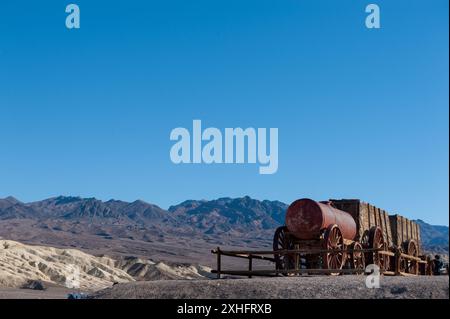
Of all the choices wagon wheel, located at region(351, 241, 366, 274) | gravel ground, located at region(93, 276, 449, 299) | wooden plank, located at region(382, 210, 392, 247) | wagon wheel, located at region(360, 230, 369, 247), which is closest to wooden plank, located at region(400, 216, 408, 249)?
wooden plank, located at region(382, 210, 392, 247)

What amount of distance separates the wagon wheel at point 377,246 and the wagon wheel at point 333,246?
1.34m

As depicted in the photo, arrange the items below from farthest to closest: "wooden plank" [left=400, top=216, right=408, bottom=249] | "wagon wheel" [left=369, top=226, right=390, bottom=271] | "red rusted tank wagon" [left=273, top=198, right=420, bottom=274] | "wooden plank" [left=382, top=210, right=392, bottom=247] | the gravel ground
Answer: "wooden plank" [left=400, top=216, right=408, bottom=249]
"wooden plank" [left=382, top=210, right=392, bottom=247]
"wagon wheel" [left=369, top=226, right=390, bottom=271]
"red rusted tank wagon" [left=273, top=198, right=420, bottom=274]
the gravel ground

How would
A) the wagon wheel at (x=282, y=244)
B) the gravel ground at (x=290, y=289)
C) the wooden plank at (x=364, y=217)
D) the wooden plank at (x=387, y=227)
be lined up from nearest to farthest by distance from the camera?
the gravel ground at (x=290, y=289) → the wagon wheel at (x=282, y=244) → the wooden plank at (x=364, y=217) → the wooden plank at (x=387, y=227)

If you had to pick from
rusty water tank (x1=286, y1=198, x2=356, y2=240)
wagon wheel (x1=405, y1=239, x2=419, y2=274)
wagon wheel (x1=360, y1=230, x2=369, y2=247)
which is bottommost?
wagon wheel (x1=405, y1=239, x2=419, y2=274)

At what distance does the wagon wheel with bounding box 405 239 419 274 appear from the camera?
2696cm

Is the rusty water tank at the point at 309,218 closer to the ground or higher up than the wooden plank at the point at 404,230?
higher up

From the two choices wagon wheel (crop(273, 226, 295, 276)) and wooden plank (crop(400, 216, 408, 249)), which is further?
wooden plank (crop(400, 216, 408, 249))

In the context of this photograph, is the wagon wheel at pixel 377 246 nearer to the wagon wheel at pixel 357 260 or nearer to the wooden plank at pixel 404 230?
the wagon wheel at pixel 357 260

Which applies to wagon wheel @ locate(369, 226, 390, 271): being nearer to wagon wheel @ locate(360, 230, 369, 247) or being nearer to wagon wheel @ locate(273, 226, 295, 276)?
wagon wheel @ locate(360, 230, 369, 247)

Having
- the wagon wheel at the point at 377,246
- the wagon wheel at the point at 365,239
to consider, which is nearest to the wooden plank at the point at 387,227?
the wagon wheel at the point at 377,246

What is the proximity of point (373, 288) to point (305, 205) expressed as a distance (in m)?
6.77

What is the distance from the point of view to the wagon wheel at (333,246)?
19.8 metres

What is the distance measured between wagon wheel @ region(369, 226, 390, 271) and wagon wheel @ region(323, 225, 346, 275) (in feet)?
4.40
